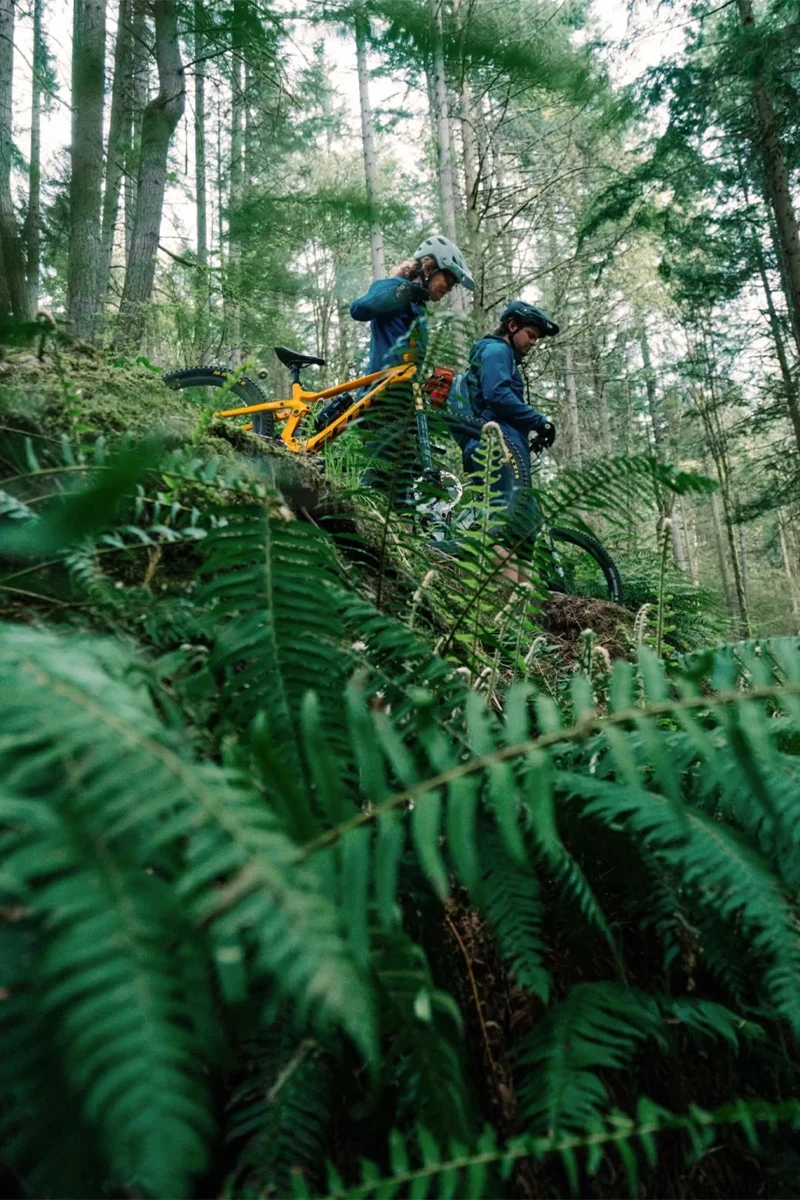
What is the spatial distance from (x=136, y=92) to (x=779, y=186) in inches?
348

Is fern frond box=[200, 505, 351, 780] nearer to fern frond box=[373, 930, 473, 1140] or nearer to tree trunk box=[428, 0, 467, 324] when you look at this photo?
fern frond box=[373, 930, 473, 1140]

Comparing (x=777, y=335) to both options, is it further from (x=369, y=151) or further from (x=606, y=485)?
(x=606, y=485)

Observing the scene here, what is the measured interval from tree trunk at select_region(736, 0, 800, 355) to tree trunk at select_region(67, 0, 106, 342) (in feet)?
27.3

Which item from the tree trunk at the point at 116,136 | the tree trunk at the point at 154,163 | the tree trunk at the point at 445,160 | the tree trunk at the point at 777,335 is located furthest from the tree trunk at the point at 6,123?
the tree trunk at the point at 777,335

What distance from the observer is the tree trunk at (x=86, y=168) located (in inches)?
253

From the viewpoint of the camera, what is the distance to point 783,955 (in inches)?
37.2

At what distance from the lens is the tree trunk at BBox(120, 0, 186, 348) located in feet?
Answer: 25.5

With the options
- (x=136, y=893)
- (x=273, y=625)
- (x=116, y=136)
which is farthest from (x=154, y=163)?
(x=136, y=893)

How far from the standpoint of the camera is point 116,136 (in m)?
10.2

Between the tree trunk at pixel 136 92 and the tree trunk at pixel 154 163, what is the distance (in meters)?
0.18

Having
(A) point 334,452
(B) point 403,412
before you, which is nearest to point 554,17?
(A) point 334,452

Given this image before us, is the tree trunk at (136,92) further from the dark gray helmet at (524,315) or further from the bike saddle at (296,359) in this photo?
the dark gray helmet at (524,315)

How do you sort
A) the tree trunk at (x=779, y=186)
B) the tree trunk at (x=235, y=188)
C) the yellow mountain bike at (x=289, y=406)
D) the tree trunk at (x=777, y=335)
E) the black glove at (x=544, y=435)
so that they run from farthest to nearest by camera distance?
the tree trunk at (x=777, y=335)
the tree trunk at (x=779, y=186)
the tree trunk at (x=235, y=188)
the yellow mountain bike at (x=289, y=406)
the black glove at (x=544, y=435)

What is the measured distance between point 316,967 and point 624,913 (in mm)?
956
